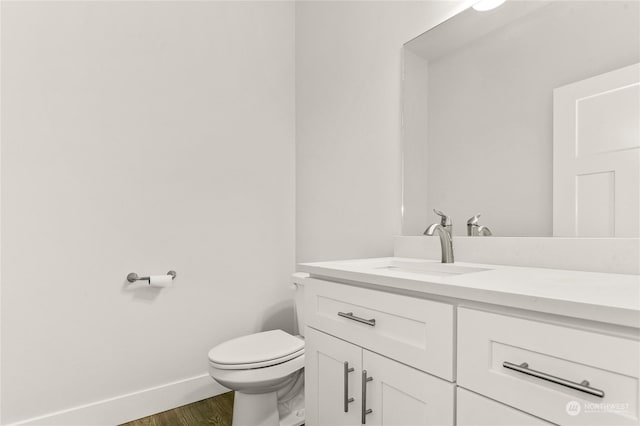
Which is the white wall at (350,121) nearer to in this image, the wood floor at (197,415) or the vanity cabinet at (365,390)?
the vanity cabinet at (365,390)

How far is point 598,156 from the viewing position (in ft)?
3.18

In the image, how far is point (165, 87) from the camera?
1.82 meters

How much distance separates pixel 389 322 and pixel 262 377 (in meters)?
0.79

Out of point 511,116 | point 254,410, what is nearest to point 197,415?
point 254,410

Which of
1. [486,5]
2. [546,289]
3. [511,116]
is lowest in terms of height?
[546,289]

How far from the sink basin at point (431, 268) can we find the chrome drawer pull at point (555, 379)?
1.56ft

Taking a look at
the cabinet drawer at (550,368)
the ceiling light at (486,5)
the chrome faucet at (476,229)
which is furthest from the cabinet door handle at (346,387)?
the ceiling light at (486,5)

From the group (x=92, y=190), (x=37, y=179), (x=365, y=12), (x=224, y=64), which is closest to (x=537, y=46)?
(x=365, y=12)

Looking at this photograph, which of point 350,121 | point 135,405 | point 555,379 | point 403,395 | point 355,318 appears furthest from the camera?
point 350,121

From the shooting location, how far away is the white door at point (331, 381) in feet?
3.17

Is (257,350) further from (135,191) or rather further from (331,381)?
(135,191)

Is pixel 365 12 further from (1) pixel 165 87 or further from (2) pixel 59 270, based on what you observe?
(2) pixel 59 270

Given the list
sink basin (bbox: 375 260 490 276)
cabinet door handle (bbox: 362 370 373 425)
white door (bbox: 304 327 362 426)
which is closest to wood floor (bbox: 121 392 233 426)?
white door (bbox: 304 327 362 426)

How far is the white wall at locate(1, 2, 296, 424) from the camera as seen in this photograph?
4.86 ft
